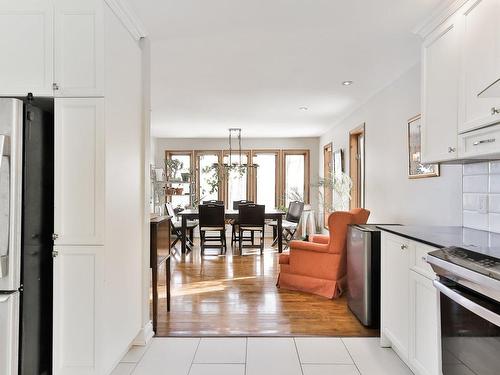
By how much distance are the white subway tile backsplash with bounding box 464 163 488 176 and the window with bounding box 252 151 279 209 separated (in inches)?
229

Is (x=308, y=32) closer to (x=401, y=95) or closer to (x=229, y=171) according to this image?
(x=401, y=95)

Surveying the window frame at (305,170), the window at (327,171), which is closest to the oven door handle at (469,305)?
the window at (327,171)

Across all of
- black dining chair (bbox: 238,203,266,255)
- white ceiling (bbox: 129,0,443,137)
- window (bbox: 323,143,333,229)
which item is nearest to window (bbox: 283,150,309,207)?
window (bbox: 323,143,333,229)

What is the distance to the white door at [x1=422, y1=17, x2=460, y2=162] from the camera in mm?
2088

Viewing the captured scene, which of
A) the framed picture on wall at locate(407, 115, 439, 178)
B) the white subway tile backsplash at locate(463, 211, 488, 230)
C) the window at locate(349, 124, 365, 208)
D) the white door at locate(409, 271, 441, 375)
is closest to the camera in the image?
the white door at locate(409, 271, 441, 375)

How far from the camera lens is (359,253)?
3053 millimetres

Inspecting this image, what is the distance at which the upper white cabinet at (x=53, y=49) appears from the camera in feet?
6.27

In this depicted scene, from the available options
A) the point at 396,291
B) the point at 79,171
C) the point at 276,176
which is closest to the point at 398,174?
the point at 396,291

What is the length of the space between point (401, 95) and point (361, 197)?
177 centimetres

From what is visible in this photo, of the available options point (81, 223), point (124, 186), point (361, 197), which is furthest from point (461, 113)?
point (361, 197)

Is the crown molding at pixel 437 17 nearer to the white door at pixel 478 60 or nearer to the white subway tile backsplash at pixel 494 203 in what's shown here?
the white door at pixel 478 60

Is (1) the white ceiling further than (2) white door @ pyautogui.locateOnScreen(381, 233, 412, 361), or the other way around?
(1) the white ceiling

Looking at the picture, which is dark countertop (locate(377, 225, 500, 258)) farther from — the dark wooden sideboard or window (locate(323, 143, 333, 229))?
window (locate(323, 143, 333, 229))

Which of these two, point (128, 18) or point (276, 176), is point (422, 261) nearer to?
point (128, 18)
